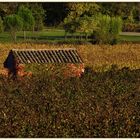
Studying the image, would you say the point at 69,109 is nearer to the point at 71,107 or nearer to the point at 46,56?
the point at 71,107

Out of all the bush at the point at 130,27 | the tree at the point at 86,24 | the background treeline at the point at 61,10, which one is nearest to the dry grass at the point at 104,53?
the tree at the point at 86,24

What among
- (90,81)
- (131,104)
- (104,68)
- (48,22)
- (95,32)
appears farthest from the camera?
(48,22)

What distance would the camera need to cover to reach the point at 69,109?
11547 millimetres

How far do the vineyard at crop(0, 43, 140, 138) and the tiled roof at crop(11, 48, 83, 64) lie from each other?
226 inches

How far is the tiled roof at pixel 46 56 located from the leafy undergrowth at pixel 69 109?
7.26 m

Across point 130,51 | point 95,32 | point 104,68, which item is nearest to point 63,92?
point 104,68

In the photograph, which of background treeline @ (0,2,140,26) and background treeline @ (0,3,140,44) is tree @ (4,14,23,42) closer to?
background treeline @ (0,3,140,44)

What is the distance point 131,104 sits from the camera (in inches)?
483

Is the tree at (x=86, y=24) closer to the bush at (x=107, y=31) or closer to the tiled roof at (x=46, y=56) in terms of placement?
the bush at (x=107, y=31)

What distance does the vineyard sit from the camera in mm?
10258

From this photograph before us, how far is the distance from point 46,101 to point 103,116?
1.81 meters

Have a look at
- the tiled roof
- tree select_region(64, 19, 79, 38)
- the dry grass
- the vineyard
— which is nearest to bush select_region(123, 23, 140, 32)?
tree select_region(64, 19, 79, 38)

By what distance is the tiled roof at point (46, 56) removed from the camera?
2295cm

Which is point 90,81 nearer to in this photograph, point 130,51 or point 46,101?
point 46,101
